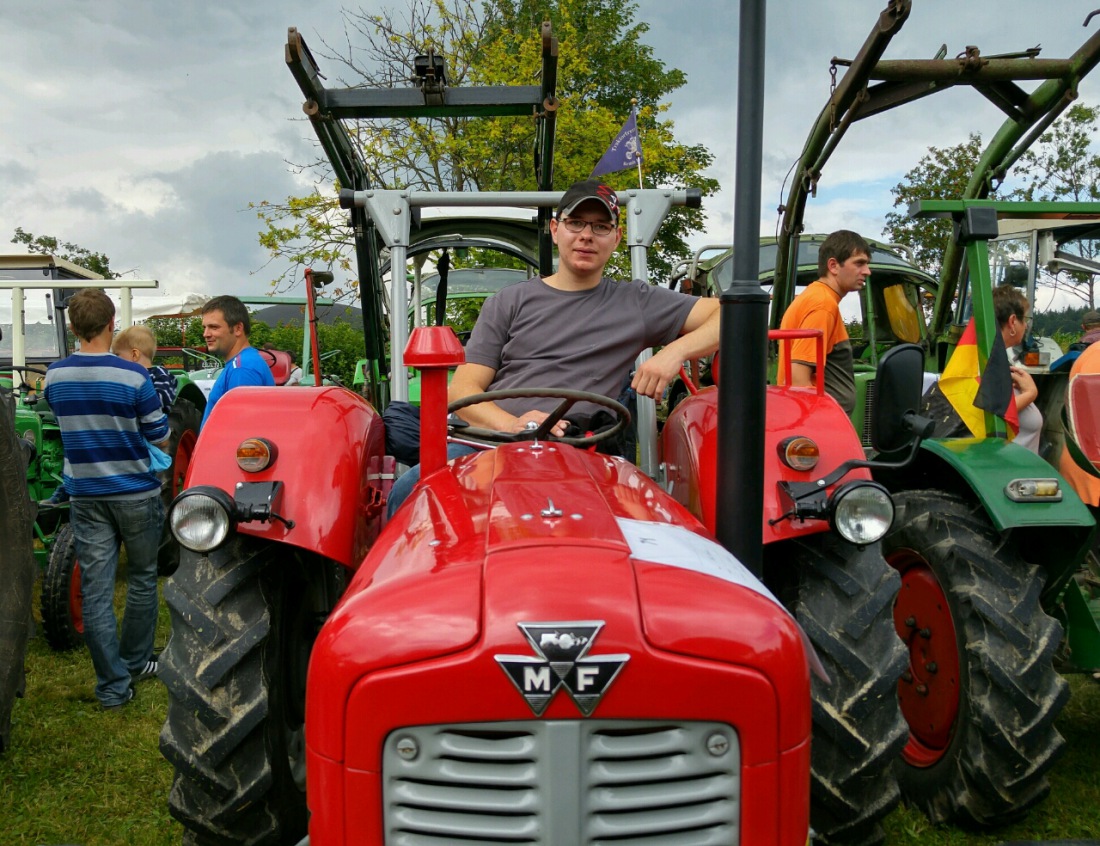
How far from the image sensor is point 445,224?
502cm

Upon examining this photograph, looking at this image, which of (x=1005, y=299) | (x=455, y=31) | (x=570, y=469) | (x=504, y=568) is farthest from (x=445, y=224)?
(x=455, y=31)

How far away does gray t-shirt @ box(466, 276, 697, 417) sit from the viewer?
304cm

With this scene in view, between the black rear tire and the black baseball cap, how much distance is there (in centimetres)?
137

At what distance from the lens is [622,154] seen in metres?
4.95

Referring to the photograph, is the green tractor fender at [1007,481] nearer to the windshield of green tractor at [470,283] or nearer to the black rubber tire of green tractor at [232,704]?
the black rubber tire of green tractor at [232,704]

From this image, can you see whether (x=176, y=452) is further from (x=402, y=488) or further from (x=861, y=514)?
(x=861, y=514)

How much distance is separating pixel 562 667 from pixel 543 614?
0.27ft

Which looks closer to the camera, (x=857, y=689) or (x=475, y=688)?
(x=475, y=688)

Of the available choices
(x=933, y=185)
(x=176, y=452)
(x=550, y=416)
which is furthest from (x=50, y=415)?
(x=933, y=185)

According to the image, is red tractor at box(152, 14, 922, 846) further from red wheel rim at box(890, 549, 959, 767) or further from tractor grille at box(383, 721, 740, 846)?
red wheel rim at box(890, 549, 959, 767)

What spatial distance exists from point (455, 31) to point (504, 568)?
1473 cm

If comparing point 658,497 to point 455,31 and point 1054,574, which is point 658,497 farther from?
point 455,31

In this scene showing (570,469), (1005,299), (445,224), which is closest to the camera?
(570,469)

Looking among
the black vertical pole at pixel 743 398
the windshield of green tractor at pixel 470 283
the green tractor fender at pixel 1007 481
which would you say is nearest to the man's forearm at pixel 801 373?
the green tractor fender at pixel 1007 481
